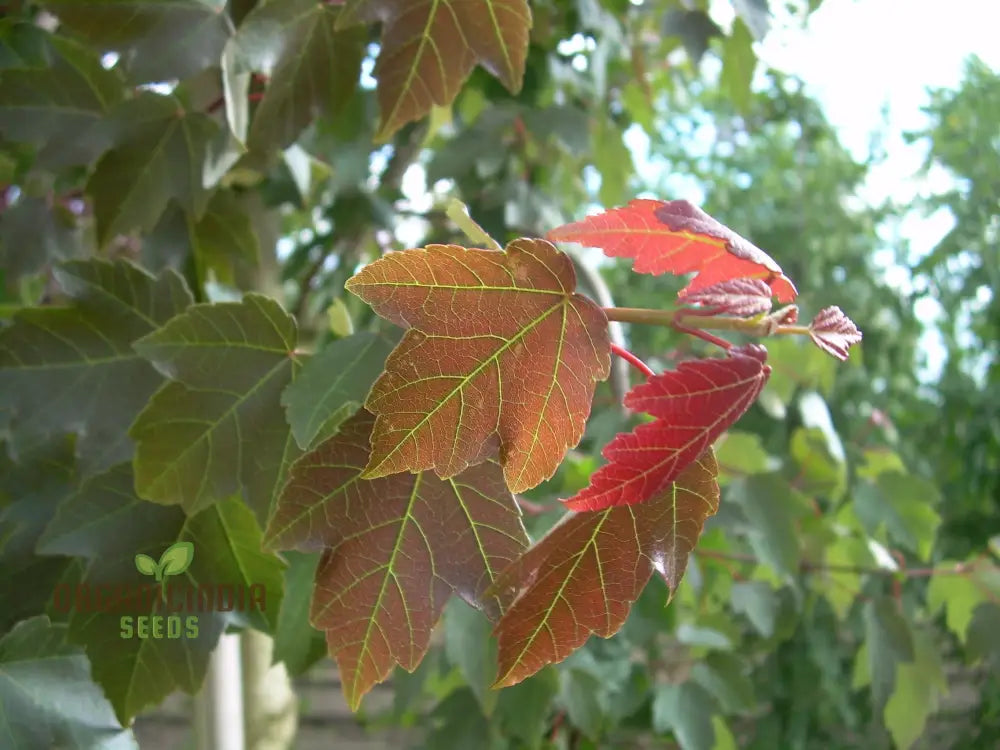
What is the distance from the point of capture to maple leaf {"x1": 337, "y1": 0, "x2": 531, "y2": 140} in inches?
15.6

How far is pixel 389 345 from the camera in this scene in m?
0.37

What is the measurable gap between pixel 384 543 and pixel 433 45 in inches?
9.3

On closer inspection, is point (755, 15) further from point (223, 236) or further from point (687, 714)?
point (687, 714)

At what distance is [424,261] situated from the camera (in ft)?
0.78

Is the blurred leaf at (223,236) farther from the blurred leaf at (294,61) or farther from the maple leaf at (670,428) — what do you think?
the maple leaf at (670,428)

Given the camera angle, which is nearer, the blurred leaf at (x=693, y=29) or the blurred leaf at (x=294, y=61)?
the blurred leaf at (x=294, y=61)

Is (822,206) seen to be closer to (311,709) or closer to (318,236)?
(318,236)

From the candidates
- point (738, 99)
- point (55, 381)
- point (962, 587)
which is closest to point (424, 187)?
point (738, 99)

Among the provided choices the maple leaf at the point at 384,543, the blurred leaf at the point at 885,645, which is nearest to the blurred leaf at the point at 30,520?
the maple leaf at the point at 384,543

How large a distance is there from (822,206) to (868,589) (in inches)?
25.1

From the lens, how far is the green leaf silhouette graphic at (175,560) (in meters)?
0.39

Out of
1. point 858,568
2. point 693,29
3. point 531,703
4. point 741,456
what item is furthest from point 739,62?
point 531,703

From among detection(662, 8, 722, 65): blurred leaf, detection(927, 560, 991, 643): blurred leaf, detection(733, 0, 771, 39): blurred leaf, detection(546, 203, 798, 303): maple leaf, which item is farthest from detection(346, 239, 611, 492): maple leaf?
detection(927, 560, 991, 643): blurred leaf

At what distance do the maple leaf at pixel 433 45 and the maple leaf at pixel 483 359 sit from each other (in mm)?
176
